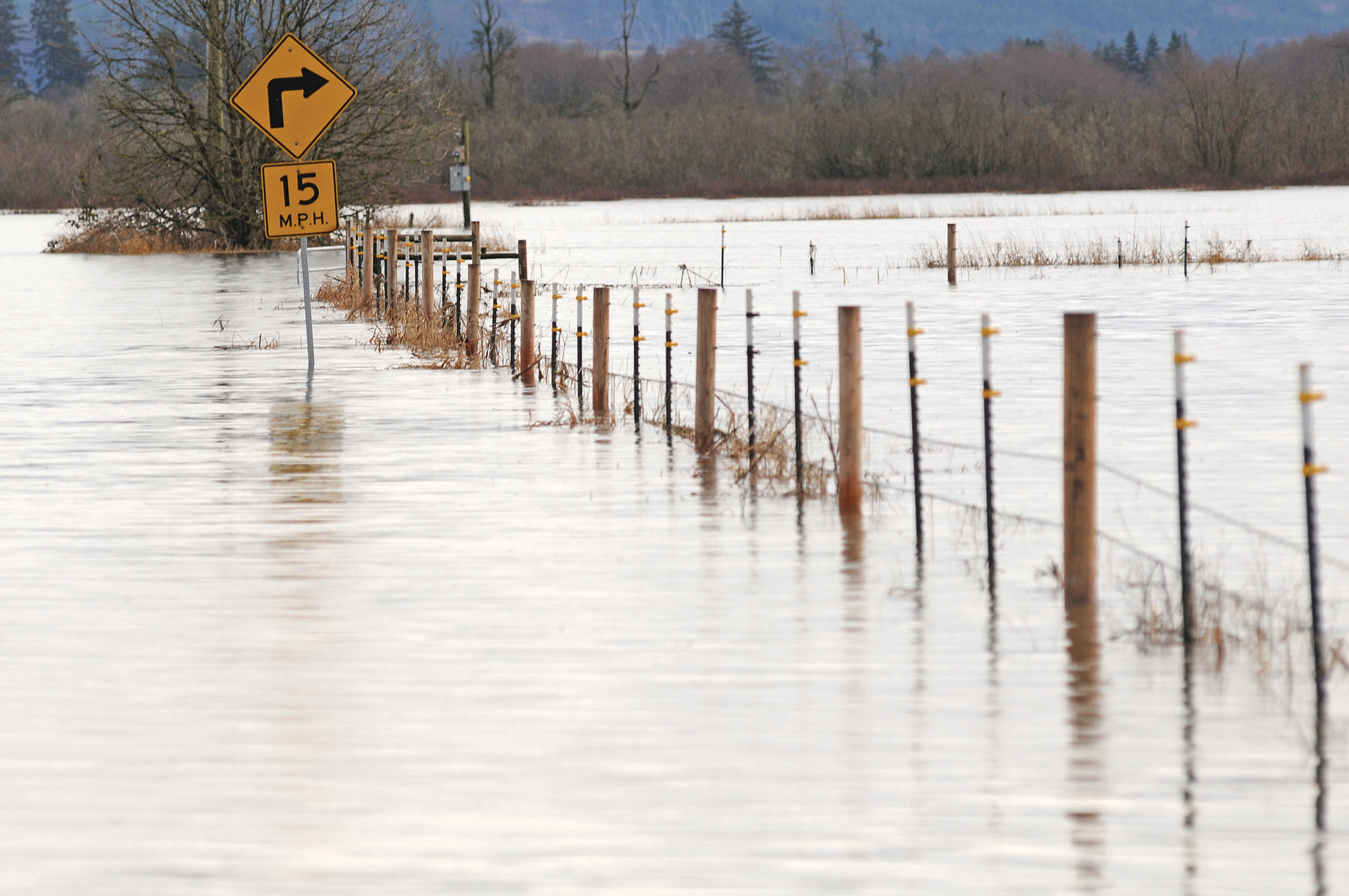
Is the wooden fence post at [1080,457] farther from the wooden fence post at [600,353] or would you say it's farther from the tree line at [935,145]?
the tree line at [935,145]

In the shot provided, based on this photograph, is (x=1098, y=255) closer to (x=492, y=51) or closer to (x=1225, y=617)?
(x=1225, y=617)

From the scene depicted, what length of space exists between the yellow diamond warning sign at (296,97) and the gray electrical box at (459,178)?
146 ft

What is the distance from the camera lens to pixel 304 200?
20.1 metres

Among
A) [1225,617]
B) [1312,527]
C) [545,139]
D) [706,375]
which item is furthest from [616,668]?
[545,139]

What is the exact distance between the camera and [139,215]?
56281mm

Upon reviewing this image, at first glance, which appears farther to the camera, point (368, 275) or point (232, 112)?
point (232, 112)

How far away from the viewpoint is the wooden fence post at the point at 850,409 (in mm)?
11484

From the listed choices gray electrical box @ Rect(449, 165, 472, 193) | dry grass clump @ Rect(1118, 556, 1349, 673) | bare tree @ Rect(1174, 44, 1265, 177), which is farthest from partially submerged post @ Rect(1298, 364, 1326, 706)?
bare tree @ Rect(1174, 44, 1265, 177)

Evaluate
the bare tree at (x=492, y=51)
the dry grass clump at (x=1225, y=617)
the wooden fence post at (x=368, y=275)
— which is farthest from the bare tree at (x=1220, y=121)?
the dry grass clump at (x=1225, y=617)

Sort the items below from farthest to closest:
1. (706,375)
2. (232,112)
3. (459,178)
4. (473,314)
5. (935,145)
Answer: (935,145) < (459,178) < (232,112) < (473,314) < (706,375)

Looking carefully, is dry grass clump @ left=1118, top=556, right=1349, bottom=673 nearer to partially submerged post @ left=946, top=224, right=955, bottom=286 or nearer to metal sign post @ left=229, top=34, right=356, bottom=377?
metal sign post @ left=229, top=34, right=356, bottom=377

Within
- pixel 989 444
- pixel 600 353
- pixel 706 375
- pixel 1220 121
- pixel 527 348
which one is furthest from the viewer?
pixel 1220 121

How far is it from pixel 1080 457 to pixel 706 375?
599cm

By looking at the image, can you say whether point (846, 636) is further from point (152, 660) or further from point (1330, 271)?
point (1330, 271)
